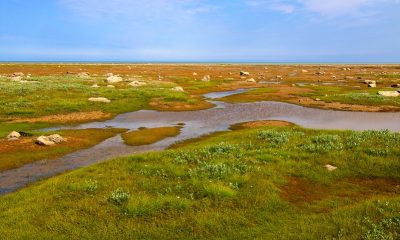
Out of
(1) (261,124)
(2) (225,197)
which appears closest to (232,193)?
(2) (225,197)

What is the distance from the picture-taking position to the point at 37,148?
28.7 meters

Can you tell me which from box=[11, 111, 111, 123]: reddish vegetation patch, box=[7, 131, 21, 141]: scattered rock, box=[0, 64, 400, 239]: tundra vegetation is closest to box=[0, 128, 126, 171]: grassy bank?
box=[0, 64, 400, 239]: tundra vegetation

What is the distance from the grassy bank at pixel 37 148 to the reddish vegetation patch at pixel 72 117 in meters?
8.24

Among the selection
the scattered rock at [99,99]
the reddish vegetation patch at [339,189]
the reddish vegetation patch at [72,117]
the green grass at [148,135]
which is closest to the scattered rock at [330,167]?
the reddish vegetation patch at [339,189]

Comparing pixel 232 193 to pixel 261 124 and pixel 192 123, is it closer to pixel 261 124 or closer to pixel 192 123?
pixel 261 124

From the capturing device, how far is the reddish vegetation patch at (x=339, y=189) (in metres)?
14.9

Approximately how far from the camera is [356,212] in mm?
12703

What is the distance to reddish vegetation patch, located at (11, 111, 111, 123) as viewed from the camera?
136 ft

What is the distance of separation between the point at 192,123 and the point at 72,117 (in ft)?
48.7

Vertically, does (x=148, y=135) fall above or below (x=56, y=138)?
below

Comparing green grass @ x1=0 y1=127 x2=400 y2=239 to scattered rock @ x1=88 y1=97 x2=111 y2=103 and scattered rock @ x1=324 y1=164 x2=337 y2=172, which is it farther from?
scattered rock @ x1=88 y1=97 x2=111 y2=103

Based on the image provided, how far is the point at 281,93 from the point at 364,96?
50.9 feet

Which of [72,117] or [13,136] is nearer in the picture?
[13,136]

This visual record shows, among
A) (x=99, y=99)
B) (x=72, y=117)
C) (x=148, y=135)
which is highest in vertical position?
(x=99, y=99)
